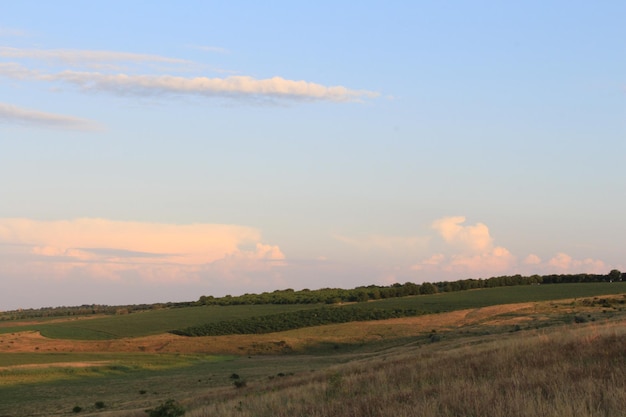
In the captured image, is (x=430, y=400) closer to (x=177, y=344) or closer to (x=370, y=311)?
(x=177, y=344)

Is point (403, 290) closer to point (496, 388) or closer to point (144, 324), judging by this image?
point (144, 324)

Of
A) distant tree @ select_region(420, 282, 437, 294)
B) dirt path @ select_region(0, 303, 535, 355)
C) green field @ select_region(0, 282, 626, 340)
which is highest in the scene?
distant tree @ select_region(420, 282, 437, 294)

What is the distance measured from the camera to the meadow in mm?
13320

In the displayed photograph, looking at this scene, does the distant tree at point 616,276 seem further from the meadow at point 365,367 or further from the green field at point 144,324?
the green field at point 144,324

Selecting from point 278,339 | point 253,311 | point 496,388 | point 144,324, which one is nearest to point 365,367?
point 496,388

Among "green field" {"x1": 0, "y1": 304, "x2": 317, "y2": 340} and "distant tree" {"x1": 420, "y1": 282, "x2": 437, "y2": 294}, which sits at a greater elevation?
"distant tree" {"x1": 420, "y1": 282, "x2": 437, "y2": 294}

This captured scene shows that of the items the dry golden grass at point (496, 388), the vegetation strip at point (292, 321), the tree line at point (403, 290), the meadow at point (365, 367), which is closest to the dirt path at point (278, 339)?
the meadow at point (365, 367)

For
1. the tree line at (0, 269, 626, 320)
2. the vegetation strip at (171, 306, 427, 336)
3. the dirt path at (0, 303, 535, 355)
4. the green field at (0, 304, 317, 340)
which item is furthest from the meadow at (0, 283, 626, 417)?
the tree line at (0, 269, 626, 320)

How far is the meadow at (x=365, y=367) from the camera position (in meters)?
13.3

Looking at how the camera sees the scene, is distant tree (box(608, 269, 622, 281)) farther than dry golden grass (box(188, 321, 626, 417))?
Yes

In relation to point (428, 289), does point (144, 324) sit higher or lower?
lower

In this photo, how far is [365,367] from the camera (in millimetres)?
28797

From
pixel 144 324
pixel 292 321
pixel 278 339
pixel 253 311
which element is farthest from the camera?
pixel 253 311

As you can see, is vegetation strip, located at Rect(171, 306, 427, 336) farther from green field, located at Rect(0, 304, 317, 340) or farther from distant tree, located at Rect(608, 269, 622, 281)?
distant tree, located at Rect(608, 269, 622, 281)
